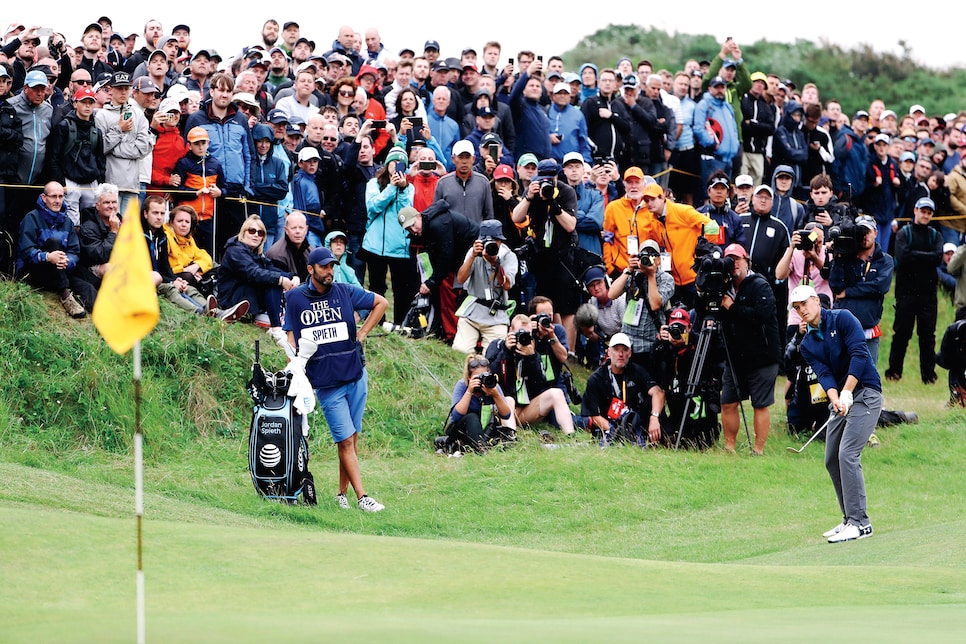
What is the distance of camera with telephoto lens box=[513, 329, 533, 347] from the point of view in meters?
16.8

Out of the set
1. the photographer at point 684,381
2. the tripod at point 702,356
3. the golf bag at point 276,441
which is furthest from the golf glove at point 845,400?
the golf bag at point 276,441

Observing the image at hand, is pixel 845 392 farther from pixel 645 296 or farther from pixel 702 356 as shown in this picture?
pixel 645 296

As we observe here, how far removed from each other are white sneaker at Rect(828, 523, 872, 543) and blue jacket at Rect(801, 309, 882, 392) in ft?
4.16

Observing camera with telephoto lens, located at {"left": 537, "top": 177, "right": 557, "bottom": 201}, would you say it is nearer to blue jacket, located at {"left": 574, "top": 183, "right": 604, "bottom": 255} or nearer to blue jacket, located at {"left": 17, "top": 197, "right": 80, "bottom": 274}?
blue jacket, located at {"left": 574, "top": 183, "right": 604, "bottom": 255}

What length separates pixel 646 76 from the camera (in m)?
23.9

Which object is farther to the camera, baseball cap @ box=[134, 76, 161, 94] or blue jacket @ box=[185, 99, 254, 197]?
→ blue jacket @ box=[185, 99, 254, 197]

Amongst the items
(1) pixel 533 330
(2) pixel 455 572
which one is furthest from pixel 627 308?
(2) pixel 455 572

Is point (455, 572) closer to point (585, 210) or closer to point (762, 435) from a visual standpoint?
point (762, 435)

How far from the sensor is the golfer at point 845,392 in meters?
13.0

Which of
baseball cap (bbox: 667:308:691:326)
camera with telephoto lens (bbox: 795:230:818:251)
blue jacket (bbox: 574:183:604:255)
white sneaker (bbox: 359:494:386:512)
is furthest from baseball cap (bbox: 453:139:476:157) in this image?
white sneaker (bbox: 359:494:386:512)

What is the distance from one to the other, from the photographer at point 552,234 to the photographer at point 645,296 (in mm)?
1189

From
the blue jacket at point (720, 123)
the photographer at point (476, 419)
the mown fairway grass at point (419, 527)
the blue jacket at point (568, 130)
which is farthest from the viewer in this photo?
the blue jacket at point (720, 123)

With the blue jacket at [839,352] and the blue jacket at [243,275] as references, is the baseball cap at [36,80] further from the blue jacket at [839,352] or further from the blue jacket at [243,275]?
the blue jacket at [839,352]

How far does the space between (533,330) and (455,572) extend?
25.9 ft
